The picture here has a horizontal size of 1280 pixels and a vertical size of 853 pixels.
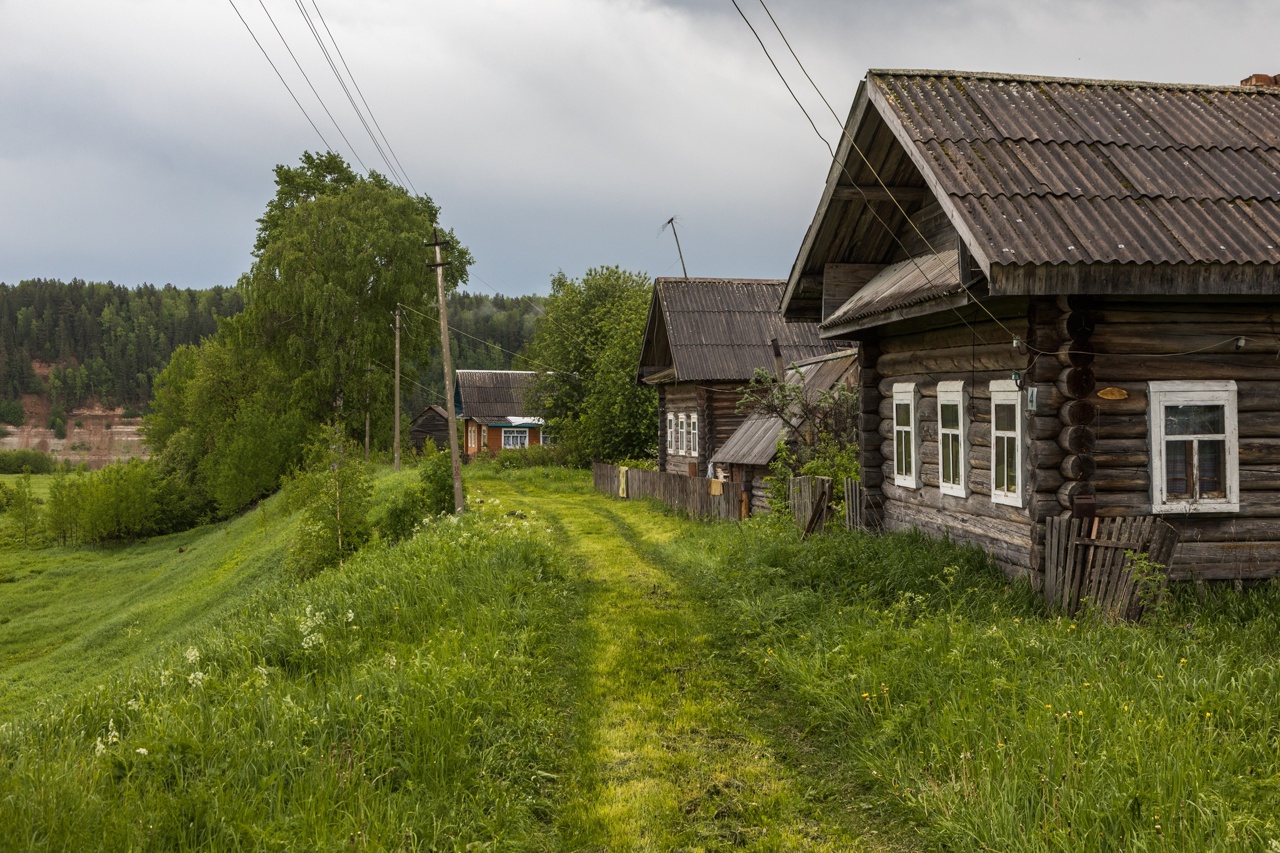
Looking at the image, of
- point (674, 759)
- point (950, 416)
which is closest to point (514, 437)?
point (950, 416)

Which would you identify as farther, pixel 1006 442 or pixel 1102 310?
pixel 1006 442

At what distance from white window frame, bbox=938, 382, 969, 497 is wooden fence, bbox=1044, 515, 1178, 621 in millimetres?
2000

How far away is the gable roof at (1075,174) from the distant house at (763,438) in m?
6.86

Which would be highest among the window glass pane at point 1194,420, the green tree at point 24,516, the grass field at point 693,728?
the window glass pane at point 1194,420

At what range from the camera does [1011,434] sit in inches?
368

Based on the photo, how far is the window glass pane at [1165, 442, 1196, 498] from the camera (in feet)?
29.4

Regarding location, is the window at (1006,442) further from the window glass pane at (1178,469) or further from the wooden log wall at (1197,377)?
the window glass pane at (1178,469)

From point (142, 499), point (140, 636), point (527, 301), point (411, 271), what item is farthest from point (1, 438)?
point (140, 636)

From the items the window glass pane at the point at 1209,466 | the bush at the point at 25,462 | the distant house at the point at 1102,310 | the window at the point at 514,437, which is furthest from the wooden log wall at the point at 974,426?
the bush at the point at 25,462

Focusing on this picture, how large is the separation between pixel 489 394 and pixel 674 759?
174ft

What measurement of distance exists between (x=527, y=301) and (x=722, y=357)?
11234 cm

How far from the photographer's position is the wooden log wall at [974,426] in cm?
877

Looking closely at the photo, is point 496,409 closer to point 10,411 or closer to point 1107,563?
point 1107,563

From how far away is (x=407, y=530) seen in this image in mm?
19406
